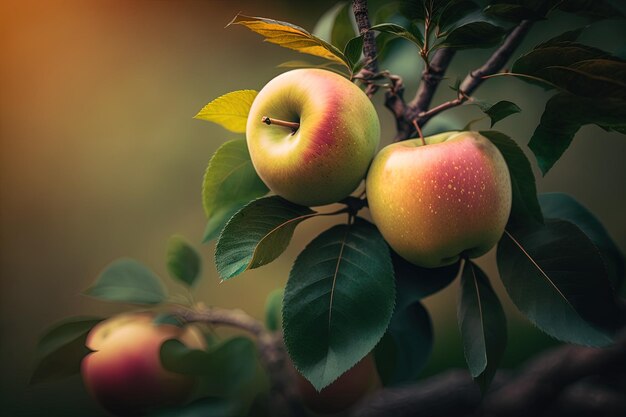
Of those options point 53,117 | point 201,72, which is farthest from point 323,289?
point 53,117

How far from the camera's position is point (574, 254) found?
448 mm

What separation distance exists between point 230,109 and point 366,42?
4.6 inches

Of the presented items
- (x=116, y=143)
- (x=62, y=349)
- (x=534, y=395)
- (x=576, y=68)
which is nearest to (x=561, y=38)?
(x=576, y=68)

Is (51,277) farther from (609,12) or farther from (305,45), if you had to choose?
(609,12)

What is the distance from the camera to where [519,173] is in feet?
1.47

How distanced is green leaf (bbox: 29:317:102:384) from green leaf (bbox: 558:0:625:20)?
0.49 meters

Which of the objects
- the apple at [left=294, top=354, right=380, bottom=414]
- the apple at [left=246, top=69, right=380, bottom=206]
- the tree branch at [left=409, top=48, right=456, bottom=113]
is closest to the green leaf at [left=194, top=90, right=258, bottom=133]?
the apple at [left=246, top=69, right=380, bottom=206]

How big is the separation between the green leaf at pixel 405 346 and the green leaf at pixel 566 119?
0.62ft

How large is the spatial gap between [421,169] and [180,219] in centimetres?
79

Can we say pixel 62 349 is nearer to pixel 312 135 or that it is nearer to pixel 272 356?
pixel 272 356

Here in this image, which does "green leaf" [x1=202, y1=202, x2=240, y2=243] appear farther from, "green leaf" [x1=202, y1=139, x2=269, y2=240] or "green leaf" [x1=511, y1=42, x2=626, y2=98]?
"green leaf" [x1=511, y1=42, x2=626, y2=98]

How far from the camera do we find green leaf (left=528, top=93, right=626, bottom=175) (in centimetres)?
38

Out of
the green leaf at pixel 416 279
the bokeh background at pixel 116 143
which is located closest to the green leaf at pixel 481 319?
the green leaf at pixel 416 279

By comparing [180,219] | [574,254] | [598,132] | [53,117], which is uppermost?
[53,117]
